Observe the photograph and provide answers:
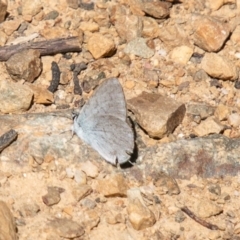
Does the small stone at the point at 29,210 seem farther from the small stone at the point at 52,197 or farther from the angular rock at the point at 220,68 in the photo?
the angular rock at the point at 220,68

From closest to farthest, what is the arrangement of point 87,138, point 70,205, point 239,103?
point 70,205 < point 87,138 < point 239,103

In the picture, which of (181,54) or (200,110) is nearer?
(200,110)

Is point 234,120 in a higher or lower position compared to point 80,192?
higher

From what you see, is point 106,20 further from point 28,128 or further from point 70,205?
point 70,205

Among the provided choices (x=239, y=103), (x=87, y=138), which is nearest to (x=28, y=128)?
(x=87, y=138)

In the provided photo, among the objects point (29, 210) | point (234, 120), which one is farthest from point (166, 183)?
point (29, 210)

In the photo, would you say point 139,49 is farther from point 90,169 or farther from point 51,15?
point 90,169

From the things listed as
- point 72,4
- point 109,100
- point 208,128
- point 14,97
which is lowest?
point 14,97

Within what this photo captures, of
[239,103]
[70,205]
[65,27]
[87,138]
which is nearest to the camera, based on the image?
[70,205]
